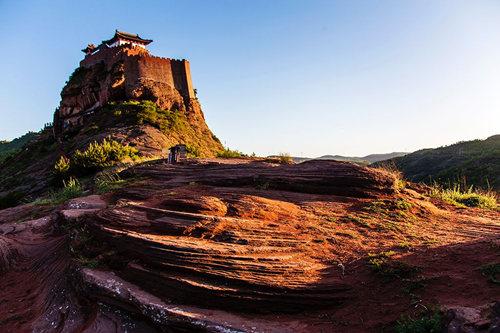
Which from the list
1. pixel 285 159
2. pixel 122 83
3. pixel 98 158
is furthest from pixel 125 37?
pixel 285 159

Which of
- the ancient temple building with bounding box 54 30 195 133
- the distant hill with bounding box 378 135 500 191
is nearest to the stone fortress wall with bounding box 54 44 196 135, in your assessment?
the ancient temple building with bounding box 54 30 195 133

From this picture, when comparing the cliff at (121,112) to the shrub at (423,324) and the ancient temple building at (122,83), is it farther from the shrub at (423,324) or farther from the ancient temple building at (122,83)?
the shrub at (423,324)

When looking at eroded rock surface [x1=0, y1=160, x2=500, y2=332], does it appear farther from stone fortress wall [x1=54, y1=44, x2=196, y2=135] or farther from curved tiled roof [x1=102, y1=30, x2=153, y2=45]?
curved tiled roof [x1=102, y1=30, x2=153, y2=45]

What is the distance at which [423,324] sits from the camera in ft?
14.9

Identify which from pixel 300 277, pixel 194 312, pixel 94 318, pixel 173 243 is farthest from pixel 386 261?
pixel 94 318

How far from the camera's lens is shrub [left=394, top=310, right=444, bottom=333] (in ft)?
14.6

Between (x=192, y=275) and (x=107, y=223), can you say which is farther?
(x=107, y=223)

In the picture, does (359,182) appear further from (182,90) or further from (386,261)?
(182,90)

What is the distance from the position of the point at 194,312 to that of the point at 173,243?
1412mm

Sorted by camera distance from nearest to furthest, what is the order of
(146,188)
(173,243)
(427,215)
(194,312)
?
(194,312), (173,243), (427,215), (146,188)

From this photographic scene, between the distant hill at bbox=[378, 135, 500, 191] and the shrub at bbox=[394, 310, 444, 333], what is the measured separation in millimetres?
25734

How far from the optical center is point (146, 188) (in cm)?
1069

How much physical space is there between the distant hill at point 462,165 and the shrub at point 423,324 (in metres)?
25.7

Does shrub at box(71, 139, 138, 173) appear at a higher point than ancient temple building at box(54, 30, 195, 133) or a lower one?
lower
